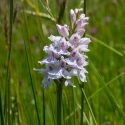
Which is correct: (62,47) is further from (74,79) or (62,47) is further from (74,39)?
(74,79)

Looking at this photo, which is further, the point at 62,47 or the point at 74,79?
the point at 74,79

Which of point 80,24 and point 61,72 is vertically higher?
point 80,24

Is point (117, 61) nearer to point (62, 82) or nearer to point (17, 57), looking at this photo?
point (17, 57)

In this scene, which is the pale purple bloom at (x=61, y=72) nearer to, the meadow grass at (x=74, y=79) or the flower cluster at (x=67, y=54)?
the flower cluster at (x=67, y=54)

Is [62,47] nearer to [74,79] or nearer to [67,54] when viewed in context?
[67,54]

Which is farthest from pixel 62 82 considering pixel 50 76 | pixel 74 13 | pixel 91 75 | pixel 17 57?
pixel 17 57

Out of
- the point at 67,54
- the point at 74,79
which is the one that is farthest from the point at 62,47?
the point at 74,79

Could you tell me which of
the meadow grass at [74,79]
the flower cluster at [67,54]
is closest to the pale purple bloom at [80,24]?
the flower cluster at [67,54]

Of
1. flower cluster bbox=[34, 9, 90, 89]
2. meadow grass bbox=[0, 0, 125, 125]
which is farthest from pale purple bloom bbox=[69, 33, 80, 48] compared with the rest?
meadow grass bbox=[0, 0, 125, 125]
